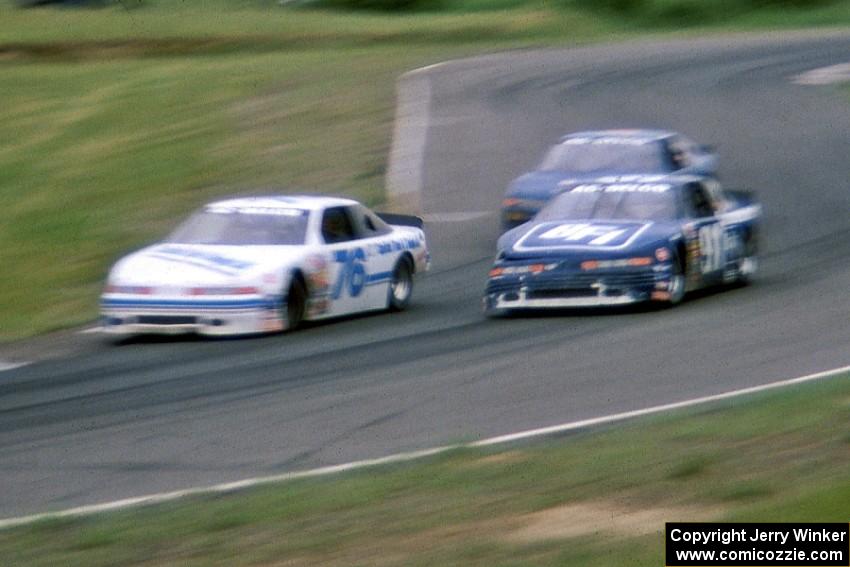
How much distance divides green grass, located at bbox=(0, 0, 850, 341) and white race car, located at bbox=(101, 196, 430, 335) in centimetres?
171

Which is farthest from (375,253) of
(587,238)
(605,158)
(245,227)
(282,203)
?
(605,158)

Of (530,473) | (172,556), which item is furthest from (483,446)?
(172,556)

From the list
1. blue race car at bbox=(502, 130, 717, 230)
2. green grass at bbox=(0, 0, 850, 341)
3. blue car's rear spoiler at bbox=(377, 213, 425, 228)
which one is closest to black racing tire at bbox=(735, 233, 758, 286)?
blue race car at bbox=(502, 130, 717, 230)

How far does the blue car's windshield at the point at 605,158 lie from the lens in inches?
790

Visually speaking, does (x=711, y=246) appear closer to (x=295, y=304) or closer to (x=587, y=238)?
(x=587, y=238)

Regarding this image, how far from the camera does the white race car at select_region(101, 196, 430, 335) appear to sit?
564 inches

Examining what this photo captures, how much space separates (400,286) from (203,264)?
237 centimetres

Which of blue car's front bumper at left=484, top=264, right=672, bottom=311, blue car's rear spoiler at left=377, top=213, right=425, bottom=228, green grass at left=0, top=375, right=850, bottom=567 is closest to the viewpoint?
green grass at left=0, top=375, right=850, bottom=567

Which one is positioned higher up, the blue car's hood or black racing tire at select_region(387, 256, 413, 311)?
the blue car's hood

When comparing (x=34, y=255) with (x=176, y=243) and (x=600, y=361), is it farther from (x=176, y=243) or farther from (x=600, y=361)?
(x=600, y=361)

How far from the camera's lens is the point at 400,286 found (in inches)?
642

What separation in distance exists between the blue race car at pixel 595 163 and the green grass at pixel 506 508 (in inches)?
411

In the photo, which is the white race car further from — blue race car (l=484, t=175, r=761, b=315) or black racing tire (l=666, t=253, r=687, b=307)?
black racing tire (l=666, t=253, r=687, b=307)

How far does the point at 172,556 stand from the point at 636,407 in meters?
4.02
